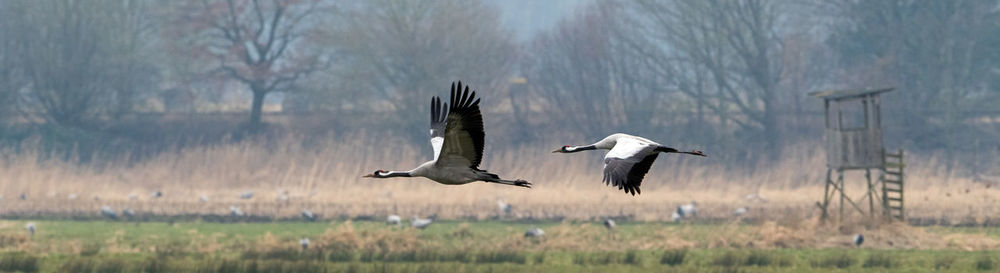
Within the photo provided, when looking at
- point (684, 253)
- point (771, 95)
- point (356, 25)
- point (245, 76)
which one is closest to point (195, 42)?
point (245, 76)

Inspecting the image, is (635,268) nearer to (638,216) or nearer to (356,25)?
(638,216)

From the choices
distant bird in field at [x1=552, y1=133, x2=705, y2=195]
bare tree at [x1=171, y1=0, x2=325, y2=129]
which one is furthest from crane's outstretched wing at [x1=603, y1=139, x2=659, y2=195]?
bare tree at [x1=171, y1=0, x2=325, y2=129]

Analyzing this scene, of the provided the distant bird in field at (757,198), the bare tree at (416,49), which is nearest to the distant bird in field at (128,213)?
the distant bird in field at (757,198)

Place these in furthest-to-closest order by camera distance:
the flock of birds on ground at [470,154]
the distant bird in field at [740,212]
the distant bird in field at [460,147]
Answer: the distant bird in field at [740,212]
the distant bird in field at [460,147]
the flock of birds on ground at [470,154]

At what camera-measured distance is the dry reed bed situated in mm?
39625

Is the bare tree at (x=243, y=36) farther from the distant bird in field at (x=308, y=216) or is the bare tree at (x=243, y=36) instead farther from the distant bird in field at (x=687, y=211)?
the distant bird in field at (x=687, y=211)

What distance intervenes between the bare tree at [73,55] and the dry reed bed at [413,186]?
5421 millimetres

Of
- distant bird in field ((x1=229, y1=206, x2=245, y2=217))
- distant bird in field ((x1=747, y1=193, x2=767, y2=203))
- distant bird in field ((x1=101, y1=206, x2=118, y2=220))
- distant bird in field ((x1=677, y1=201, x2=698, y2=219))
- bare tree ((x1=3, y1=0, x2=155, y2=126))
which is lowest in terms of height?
distant bird in field ((x1=101, y1=206, x2=118, y2=220))

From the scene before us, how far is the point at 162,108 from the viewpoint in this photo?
70000 mm

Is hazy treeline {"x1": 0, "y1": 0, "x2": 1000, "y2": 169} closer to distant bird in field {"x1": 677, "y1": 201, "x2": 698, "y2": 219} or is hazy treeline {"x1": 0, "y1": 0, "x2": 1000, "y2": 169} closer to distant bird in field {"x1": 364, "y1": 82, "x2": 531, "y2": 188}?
distant bird in field {"x1": 677, "y1": 201, "x2": 698, "y2": 219}

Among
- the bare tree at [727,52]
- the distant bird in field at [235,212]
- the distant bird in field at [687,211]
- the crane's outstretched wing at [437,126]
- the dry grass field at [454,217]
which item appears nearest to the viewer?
the crane's outstretched wing at [437,126]

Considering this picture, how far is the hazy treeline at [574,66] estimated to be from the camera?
5656 cm

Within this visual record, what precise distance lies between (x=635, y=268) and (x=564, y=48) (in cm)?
3986

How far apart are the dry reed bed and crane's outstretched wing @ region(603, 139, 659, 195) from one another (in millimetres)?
20324
